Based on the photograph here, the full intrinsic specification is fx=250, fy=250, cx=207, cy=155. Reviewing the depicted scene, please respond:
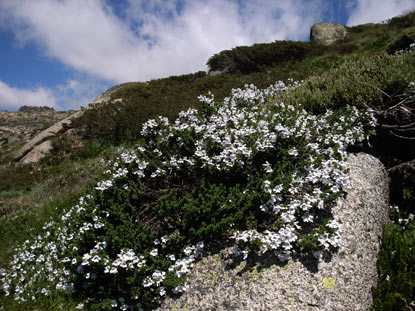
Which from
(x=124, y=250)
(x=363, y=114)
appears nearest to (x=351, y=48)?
(x=363, y=114)

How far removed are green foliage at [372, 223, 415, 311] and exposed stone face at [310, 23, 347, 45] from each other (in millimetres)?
24280

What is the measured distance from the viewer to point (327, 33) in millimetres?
24172

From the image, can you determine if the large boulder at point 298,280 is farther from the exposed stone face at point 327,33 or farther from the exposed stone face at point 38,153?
the exposed stone face at point 327,33

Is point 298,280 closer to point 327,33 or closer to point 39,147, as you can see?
point 39,147

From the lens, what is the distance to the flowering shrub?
119 inches

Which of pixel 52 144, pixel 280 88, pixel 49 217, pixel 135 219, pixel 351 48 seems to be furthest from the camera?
pixel 351 48

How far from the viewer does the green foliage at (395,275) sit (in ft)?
8.66

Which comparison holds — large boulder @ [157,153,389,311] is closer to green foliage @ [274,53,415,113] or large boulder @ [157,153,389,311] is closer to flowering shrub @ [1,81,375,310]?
flowering shrub @ [1,81,375,310]

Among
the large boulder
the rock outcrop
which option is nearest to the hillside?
the large boulder

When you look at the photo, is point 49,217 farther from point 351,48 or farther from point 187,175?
point 351,48

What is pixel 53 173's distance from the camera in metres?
9.83

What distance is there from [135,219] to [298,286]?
2.28m

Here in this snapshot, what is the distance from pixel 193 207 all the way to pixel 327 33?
27075 mm

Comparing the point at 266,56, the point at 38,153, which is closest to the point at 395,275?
the point at 38,153
